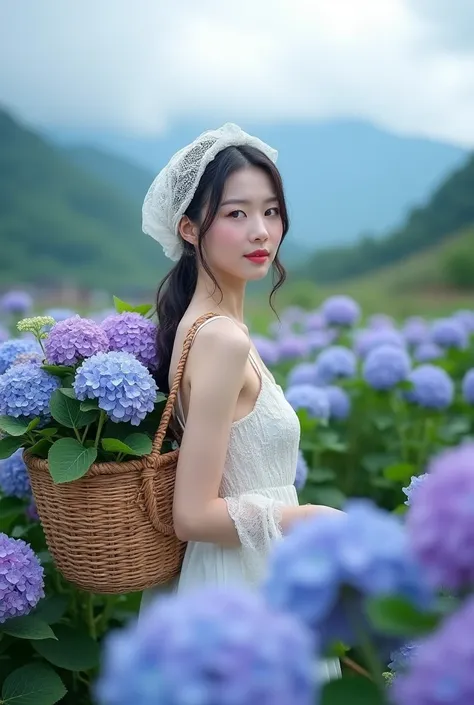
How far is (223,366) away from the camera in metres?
1.40

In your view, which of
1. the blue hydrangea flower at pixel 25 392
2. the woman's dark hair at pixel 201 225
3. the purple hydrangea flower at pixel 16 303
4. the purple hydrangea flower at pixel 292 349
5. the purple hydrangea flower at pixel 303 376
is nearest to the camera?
the blue hydrangea flower at pixel 25 392

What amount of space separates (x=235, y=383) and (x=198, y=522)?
247mm

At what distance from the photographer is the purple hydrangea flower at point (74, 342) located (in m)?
1.51

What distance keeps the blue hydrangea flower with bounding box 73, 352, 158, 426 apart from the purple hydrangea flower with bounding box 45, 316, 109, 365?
0.10m

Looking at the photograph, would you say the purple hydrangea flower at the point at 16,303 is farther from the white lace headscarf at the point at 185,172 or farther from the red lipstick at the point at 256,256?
the red lipstick at the point at 256,256

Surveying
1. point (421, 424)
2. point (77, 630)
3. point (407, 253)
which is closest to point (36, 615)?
point (77, 630)

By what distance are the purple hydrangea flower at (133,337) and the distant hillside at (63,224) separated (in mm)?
5105

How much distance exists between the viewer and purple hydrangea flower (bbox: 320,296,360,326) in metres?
4.11

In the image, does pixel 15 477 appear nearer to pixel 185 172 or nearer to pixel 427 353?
pixel 185 172

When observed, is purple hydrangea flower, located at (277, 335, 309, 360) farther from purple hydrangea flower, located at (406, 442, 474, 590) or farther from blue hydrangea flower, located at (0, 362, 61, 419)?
purple hydrangea flower, located at (406, 442, 474, 590)

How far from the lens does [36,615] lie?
5.93 feet

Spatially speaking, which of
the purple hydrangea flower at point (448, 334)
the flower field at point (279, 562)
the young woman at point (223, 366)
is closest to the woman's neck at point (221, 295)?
the young woman at point (223, 366)

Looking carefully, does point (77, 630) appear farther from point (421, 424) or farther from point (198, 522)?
point (421, 424)

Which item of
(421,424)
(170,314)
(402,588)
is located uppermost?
(170,314)
